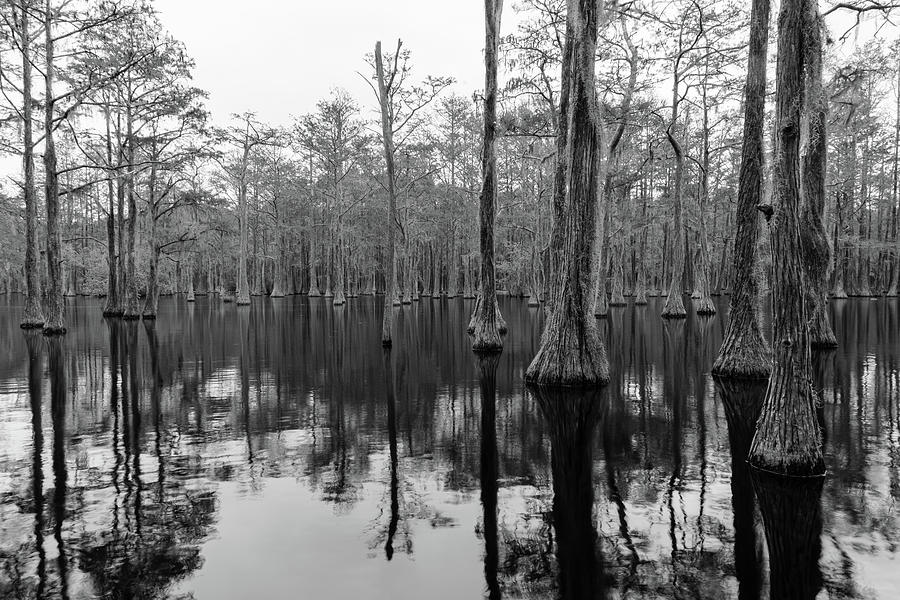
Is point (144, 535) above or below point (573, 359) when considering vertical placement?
below

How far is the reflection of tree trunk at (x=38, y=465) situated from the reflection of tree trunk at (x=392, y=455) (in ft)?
8.07

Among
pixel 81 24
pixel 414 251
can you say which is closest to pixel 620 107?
pixel 81 24

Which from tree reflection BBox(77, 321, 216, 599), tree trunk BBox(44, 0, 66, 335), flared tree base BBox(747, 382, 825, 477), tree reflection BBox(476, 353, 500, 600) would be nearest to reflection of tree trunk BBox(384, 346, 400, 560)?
tree reflection BBox(476, 353, 500, 600)

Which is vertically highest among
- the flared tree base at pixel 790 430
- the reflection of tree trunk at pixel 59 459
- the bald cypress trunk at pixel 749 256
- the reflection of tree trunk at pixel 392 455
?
the bald cypress trunk at pixel 749 256

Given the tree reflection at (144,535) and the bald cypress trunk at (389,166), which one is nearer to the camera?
the tree reflection at (144,535)

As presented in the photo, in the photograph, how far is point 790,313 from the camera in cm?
584

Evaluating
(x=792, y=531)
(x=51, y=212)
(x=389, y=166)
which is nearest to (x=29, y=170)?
(x=51, y=212)

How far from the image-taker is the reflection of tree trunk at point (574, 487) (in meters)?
3.97

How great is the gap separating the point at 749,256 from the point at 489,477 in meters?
8.11

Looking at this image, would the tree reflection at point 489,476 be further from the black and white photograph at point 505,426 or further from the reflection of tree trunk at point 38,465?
the reflection of tree trunk at point 38,465

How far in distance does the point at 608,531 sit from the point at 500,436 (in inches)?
123

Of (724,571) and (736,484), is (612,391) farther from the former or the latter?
(724,571)

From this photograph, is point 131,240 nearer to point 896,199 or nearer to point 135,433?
point 135,433

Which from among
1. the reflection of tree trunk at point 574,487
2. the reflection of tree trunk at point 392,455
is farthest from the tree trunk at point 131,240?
the reflection of tree trunk at point 574,487
